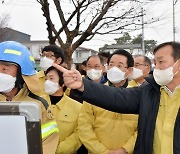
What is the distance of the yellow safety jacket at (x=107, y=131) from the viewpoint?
11.0 ft

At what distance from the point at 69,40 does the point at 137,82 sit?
384cm

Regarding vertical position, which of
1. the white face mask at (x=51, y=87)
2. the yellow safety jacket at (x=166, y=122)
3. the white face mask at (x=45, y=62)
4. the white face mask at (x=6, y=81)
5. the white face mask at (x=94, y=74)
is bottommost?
the yellow safety jacket at (x=166, y=122)

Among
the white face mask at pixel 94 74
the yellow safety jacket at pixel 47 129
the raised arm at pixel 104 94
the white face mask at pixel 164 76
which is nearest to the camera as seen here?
the yellow safety jacket at pixel 47 129

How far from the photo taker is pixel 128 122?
340cm

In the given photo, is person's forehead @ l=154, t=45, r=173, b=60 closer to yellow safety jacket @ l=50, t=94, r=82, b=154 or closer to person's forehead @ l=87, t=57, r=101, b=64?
yellow safety jacket @ l=50, t=94, r=82, b=154

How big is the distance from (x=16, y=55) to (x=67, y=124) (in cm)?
129

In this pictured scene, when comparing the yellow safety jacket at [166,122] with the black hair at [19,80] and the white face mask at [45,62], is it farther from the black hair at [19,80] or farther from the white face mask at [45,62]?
the white face mask at [45,62]

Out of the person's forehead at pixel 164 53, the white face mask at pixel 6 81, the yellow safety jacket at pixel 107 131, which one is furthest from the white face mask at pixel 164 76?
the white face mask at pixel 6 81

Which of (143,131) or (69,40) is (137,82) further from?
(69,40)

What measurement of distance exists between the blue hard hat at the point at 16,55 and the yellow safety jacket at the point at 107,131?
1.24 meters

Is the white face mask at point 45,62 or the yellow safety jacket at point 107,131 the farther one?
the white face mask at point 45,62

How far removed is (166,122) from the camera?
240 centimetres

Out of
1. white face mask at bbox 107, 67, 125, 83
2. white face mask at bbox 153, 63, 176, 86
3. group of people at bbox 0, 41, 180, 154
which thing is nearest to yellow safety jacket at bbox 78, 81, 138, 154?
group of people at bbox 0, 41, 180, 154

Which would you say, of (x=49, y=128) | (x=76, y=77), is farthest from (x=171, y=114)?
(x=49, y=128)
